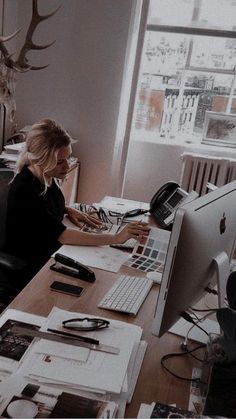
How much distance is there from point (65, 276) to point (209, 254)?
60cm

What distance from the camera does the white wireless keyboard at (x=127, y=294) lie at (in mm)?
1373

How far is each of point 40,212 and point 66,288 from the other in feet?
1.61

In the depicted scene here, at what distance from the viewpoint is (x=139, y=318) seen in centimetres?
135

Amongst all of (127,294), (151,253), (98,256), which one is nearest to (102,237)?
(98,256)

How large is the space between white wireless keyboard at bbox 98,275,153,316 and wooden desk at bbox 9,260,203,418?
19 mm

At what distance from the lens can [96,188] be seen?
148 inches

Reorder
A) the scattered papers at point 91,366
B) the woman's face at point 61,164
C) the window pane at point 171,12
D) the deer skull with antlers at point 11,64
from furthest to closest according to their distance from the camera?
the window pane at point 171,12 < the deer skull with antlers at point 11,64 < the woman's face at point 61,164 < the scattered papers at point 91,366

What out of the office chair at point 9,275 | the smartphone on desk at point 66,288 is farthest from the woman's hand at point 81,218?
the smartphone on desk at point 66,288

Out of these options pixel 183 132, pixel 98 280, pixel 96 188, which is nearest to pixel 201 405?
pixel 98 280

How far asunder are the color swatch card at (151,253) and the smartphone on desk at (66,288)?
31 centimetres

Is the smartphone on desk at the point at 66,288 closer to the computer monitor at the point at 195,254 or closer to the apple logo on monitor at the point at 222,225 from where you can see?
the computer monitor at the point at 195,254

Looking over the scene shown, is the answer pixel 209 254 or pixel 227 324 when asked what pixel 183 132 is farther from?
pixel 227 324

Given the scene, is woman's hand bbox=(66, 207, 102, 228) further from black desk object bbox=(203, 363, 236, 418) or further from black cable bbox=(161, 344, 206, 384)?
black desk object bbox=(203, 363, 236, 418)

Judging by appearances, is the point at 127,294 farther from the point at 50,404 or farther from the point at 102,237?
the point at 50,404
